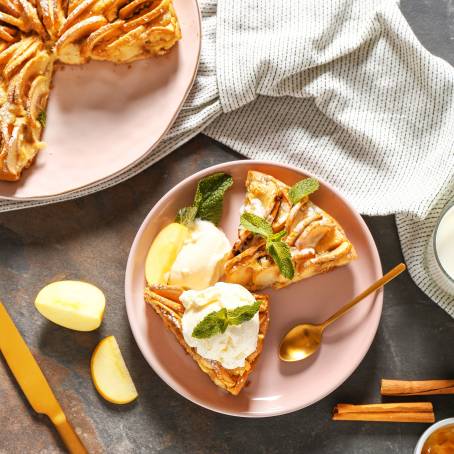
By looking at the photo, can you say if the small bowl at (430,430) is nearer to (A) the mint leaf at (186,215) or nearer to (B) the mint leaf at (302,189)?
(B) the mint leaf at (302,189)

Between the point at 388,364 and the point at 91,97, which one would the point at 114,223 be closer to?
the point at 91,97

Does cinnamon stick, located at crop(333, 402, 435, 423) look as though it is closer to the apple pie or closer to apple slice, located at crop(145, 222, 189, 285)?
apple slice, located at crop(145, 222, 189, 285)

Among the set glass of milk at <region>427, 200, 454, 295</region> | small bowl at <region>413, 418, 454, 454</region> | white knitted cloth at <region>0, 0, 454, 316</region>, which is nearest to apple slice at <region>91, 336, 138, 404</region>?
white knitted cloth at <region>0, 0, 454, 316</region>

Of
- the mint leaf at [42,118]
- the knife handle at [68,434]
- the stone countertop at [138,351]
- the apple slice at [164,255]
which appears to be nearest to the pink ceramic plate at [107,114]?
the mint leaf at [42,118]

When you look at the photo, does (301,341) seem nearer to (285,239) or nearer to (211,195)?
(285,239)

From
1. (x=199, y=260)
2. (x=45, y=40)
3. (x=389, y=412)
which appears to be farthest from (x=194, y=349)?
(x=45, y=40)
